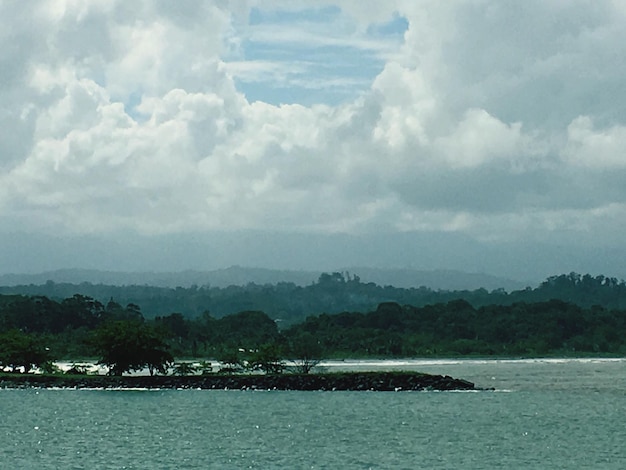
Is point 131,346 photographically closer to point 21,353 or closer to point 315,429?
point 21,353

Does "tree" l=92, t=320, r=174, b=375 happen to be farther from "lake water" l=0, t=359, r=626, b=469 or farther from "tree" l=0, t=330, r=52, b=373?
"tree" l=0, t=330, r=52, b=373

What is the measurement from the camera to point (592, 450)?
182 feet

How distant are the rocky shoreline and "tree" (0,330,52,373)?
196 inches

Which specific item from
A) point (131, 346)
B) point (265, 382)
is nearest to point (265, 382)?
point (265, 382)

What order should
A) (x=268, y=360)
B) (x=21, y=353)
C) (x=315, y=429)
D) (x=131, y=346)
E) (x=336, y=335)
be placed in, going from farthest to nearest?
(x=336, y=335)
(x=21, y=353)
(x=268, y=360)
(x=131, y=346)
(x=315, y=429)

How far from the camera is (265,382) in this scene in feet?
314

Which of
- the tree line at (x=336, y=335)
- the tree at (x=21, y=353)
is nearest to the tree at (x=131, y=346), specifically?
the tree at (x=21, y=353)

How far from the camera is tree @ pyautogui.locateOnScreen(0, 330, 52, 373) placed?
344 feet

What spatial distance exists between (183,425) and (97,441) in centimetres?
903

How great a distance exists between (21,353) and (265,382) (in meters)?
24.8

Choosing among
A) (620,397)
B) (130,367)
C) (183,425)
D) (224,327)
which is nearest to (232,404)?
(183,425)

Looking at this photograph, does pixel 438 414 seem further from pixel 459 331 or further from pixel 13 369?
pixel 459 331

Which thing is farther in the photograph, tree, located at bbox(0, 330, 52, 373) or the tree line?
the tree line

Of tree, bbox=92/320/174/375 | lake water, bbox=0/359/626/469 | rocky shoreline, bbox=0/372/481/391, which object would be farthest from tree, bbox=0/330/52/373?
lake water, bbox=0/359/626/469
